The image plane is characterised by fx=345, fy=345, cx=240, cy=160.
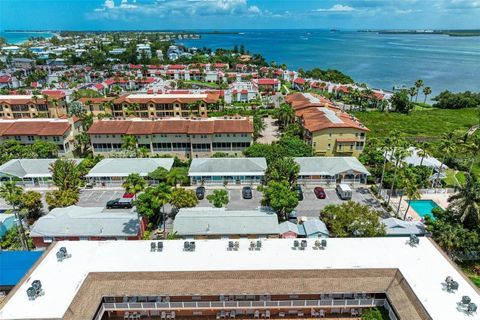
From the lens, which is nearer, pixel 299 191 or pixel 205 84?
pixel 299 191

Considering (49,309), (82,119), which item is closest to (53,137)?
(82,119)

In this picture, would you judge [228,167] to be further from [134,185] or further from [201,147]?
[134,185]

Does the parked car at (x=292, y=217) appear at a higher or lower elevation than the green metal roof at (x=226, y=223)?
lower

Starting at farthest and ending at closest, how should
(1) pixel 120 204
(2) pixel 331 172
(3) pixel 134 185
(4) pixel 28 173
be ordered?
(4) pixel 28 173 < (2) pixel 331 172 < (1) pixel 120 204 < (3) pixel 134 185

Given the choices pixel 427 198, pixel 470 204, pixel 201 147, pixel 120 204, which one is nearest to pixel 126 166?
pixel 120 204

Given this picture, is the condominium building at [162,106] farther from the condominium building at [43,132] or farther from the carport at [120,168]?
the carport at [120,168]

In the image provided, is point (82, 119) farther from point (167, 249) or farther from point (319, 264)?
point (319, 264)

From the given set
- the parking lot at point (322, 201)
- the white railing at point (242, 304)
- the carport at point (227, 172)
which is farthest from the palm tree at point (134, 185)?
the parking lot at point (322, 201)
